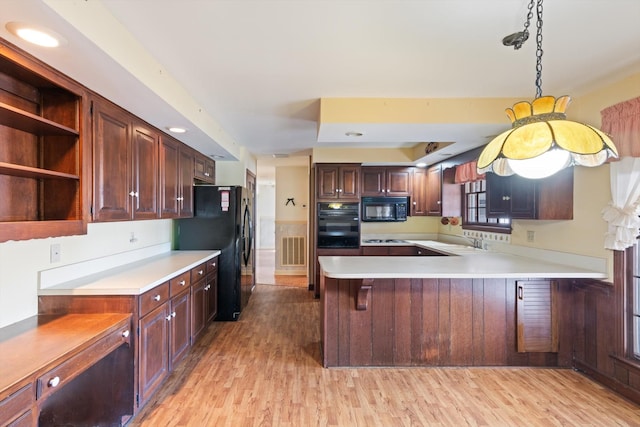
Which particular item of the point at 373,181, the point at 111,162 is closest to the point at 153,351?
the point at 111,162

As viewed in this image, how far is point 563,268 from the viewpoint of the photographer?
275 cm

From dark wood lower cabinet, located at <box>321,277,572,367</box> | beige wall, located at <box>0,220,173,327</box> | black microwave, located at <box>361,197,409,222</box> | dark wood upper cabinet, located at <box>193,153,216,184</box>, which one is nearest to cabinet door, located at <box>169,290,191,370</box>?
beige wall, located at <box>0,220,173,327</box>

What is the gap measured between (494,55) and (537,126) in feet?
3.11

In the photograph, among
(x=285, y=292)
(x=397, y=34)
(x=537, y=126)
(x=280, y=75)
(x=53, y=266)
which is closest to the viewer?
(x=537, y=126)

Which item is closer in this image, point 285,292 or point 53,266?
point 53,266

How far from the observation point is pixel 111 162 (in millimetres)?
2178

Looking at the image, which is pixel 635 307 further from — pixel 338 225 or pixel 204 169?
pixel 204 169

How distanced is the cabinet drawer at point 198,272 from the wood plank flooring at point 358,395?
2.32 ft

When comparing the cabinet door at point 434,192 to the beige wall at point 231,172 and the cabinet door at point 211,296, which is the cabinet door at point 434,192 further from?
the cabinet door at point 211,296

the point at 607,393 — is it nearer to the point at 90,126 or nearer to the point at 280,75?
the point at 280,75

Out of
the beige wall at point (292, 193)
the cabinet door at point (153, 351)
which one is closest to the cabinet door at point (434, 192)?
the beige wall at point (292, 193)

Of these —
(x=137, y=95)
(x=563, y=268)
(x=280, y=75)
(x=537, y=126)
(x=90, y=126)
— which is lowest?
(x=563, y=268)

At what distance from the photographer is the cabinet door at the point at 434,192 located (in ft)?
16.5

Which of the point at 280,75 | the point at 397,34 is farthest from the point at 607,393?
the point at 280,75
